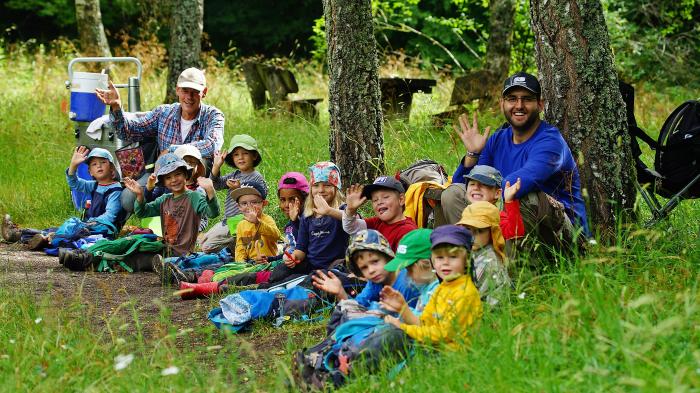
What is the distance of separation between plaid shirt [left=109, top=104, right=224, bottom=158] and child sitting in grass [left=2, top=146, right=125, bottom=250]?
1.04ft

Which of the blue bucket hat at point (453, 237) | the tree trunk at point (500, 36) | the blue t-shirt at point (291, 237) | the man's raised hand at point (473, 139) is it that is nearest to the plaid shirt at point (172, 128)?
the blue t-shirt at point (291, 237)

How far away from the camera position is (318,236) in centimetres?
674

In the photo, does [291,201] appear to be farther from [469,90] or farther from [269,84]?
[269,84]

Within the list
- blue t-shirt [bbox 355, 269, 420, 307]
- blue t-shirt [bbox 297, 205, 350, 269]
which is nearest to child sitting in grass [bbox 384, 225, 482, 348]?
blue t-shirt [bbox 355, 269, 420, 307]

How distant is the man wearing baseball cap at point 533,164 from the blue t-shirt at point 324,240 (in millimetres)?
789

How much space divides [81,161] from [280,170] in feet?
6.96

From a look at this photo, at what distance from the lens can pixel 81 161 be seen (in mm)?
9312

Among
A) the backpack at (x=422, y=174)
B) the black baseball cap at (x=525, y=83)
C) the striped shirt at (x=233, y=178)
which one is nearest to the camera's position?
the black baseball cap at (x=525, y=83)

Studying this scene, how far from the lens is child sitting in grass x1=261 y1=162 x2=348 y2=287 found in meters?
6.72

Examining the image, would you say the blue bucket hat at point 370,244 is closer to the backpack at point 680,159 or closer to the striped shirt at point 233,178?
the backpack at point 680,159

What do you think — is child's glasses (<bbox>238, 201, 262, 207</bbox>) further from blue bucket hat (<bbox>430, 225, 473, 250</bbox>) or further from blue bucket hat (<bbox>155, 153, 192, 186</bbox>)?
blue bucket hat (<bbox>430, 225, 473, 250</bbox>)

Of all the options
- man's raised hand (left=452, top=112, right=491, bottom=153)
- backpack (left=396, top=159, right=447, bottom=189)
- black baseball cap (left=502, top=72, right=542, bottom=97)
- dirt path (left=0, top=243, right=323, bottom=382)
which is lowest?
dirt path (left=0, top=243, right=323, bottom=382)

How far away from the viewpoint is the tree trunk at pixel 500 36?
46.3ft

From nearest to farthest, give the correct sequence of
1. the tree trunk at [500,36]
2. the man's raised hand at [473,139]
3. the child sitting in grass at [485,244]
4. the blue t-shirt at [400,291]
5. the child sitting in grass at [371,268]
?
the child sitting in grass at [485,244], the blue t-shirt at [400,291], the child sitting in grass at [371,268], the man's raised hand at [473,139], the tree trunk at [500,36]
